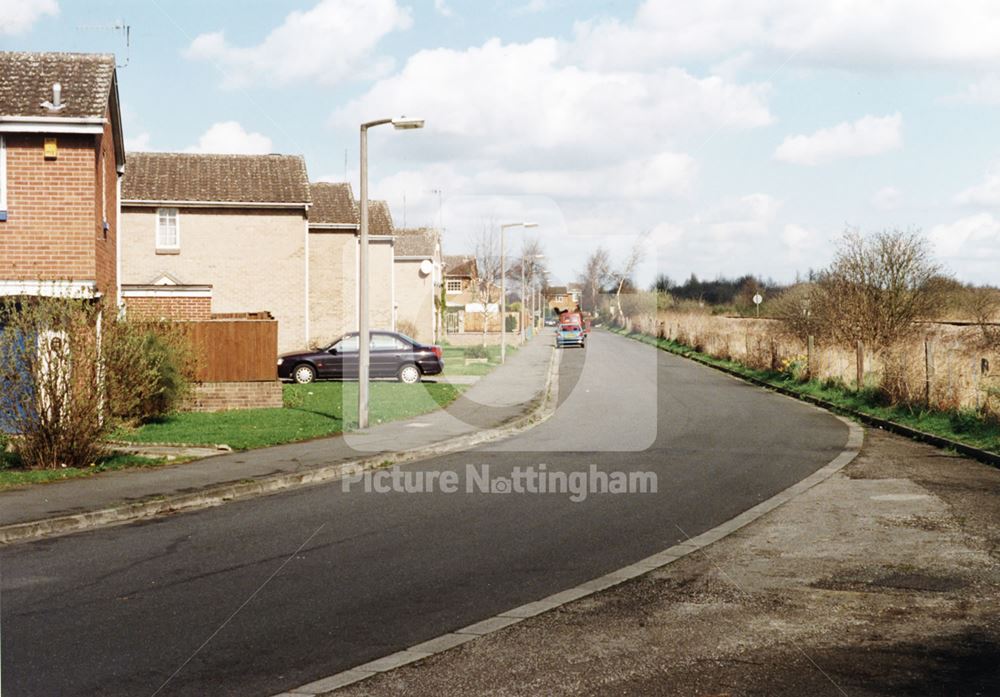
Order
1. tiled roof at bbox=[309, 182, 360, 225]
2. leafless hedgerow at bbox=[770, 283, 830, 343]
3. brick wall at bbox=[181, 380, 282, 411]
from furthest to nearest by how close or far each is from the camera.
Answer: tiled roof at bbox=[309, 182, 360, 225] → leafless hedgerow at bbox=[770, 283, 830, 343] → brick wall at bbox=[181, 380, 282, 411]

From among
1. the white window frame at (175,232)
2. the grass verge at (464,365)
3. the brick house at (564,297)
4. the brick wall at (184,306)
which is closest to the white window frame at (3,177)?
the brick wall at (184,306)

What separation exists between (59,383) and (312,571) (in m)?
6.43

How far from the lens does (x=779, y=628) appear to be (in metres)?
6.63

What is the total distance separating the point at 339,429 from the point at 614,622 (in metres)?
12.2

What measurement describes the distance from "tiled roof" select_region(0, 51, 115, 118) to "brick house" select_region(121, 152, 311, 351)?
16.9m

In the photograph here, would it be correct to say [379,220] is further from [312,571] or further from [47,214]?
[312,571]

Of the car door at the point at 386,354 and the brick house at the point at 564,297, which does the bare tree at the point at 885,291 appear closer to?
the car door at the point at 386,354

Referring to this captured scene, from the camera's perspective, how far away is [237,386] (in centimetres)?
2267

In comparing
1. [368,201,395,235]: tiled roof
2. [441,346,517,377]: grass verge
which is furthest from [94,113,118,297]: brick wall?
[368,201,395,235]: tiled roof

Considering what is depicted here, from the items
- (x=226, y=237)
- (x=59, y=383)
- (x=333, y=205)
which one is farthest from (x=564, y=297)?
(x=59, y=383)

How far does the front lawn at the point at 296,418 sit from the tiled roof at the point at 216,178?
35.9ft

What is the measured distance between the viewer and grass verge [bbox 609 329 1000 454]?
1673 cm

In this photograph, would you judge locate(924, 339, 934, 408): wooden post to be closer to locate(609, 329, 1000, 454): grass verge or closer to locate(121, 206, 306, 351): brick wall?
locate(609, 329, 1000, 454): grass verge

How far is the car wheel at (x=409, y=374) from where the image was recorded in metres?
31.3
